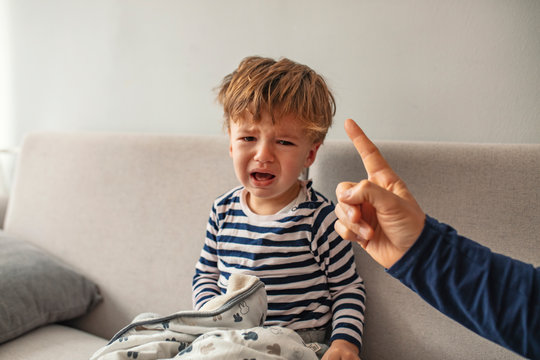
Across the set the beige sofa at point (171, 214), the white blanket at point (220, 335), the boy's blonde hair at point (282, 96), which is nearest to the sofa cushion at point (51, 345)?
the beige sofa at point (171, 214)

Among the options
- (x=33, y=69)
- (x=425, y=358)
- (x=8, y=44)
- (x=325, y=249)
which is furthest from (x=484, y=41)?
(x=8, y=44)

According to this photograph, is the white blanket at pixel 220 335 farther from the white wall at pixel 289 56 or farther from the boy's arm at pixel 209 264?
the white wall at pixel 289 56

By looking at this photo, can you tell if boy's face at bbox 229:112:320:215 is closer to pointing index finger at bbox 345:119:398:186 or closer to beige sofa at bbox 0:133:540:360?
beige sofa at bbox 0:133:540:360

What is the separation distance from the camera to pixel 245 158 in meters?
0.99

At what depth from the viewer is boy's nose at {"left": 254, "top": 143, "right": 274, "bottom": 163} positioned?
96 cm

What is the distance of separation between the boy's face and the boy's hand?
0.35 m

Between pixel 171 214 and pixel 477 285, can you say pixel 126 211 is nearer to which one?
pixel 171 214

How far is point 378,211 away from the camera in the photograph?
2.01 ft

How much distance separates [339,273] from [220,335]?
0.33m

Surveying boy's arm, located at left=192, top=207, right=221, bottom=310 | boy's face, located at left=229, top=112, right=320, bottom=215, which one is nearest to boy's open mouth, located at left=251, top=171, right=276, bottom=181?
boy's face, located at left=229, top=112, right=320, bottom=215

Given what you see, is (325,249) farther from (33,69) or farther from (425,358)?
(33,69)

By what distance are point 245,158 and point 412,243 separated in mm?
481

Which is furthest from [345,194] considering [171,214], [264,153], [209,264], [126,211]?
[126,211]

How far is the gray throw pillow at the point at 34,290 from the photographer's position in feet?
3.82
